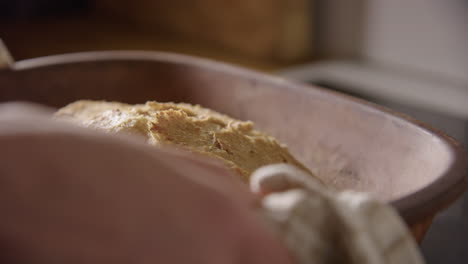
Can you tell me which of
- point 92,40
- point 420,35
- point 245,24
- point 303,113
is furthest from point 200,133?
point 92,40

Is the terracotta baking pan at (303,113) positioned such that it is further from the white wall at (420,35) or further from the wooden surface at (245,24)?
the wooden surface at (245,24)

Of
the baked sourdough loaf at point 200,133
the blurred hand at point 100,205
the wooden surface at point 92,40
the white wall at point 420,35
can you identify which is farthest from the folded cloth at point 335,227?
the wooden surface at point 92,40

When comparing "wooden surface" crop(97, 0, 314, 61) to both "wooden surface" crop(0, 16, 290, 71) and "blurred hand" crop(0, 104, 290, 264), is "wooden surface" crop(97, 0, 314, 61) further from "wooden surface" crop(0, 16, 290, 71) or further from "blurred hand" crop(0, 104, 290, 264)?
"blurred hand" crop(0, 104, 290, 264)

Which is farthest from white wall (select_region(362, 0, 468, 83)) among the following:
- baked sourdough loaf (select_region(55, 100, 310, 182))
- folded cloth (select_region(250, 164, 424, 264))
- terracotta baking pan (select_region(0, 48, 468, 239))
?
folded cloth (select_region(250, 164, 424, 264))

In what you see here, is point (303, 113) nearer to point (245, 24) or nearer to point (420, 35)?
point (420, 35)

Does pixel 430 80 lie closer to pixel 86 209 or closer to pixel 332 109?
pixel 332 109

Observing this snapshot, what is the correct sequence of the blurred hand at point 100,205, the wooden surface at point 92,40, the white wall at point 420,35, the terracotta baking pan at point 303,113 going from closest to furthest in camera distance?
1. the blurred hand at point 100,205
2. the terracotta baking pan at point 303,113
3. the white wall at point 420,35
4. the wooden surface at point 92,40
